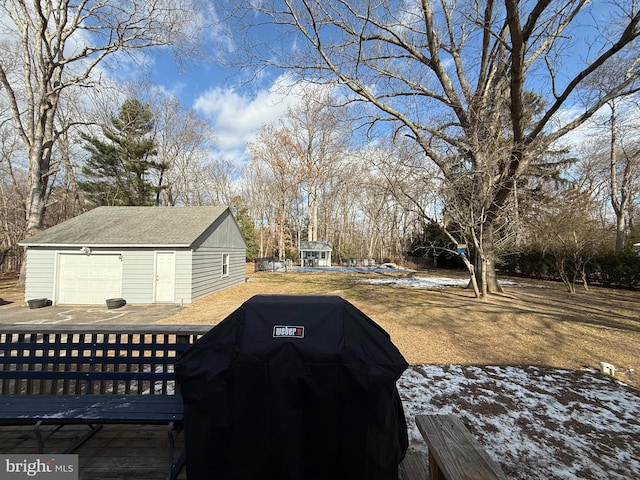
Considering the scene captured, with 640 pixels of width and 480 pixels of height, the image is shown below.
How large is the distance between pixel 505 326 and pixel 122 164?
86.2 feet

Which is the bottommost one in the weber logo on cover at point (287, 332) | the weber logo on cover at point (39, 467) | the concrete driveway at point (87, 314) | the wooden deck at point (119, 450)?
the concrete driveway at point (87, 314)

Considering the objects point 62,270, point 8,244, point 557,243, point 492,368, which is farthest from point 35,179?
point 557,243

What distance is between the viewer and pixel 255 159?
3075 centimetres

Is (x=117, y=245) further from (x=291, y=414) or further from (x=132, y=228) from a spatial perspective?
(x=291, y=414)

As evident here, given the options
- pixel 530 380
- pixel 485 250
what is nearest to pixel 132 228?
pixel 530 380

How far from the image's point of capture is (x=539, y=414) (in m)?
3.08

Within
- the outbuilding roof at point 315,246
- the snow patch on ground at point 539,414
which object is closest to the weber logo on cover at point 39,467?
the snow patch on ground at point 539,414

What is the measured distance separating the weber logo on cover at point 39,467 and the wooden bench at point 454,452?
7.29 feet

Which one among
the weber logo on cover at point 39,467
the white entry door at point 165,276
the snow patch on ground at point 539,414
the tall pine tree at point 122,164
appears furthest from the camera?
the tall pine tree at point 122,164

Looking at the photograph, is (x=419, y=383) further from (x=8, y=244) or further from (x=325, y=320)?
(x=8, y=244)

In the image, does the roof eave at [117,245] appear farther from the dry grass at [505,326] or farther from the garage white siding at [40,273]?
the dry grass at [505,326]

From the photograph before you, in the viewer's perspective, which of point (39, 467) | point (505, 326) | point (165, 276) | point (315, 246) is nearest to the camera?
point (39, 467)

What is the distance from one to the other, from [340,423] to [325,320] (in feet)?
1.70

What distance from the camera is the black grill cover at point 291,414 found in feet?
4.69
